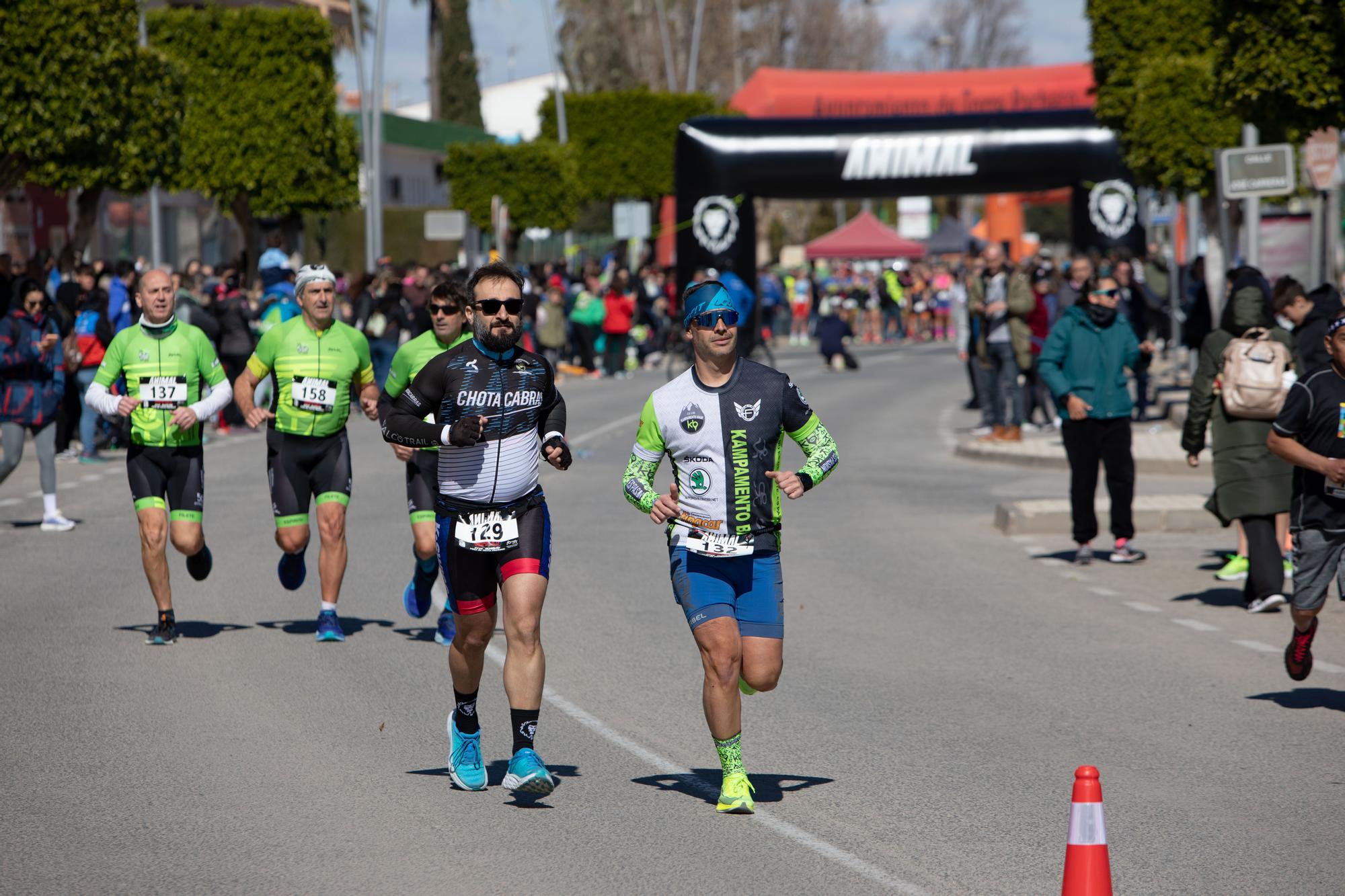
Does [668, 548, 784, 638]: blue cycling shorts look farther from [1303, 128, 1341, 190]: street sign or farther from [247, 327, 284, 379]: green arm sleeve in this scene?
[1303, 128, 1341, 190]: street sign

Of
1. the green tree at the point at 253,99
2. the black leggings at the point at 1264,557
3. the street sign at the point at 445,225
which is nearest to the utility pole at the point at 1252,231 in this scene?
the black leggings at the point at 1264,557

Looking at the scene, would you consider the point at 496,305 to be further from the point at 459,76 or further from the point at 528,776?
the point at 459,76

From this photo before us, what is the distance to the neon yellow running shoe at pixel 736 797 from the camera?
6914 millimetres

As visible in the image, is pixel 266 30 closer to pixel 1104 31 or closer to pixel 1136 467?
pixel 1104 31

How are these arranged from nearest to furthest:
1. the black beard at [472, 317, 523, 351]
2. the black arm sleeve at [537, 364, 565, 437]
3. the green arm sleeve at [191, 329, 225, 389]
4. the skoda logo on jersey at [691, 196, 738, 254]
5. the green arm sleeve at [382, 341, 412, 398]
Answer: the black beard at [472, 317, 523, 351]
the black arm sleeve at [537, 364, 565, 437]
the green arm sleeve at [382, 341, 412, 398]
the green arm sleeve at [191, 329, 225, 389]
the skoda logo on jersey at [691, 196, 738, 254]

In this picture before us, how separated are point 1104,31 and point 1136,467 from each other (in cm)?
1122

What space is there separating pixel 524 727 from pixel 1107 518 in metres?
9.56

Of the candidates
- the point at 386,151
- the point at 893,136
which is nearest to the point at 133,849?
the point at 893,136

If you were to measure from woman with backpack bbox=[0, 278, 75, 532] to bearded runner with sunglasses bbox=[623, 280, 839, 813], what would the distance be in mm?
9966

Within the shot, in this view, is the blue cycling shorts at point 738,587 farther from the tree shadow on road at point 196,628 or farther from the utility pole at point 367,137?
the utility pole at point 367,137

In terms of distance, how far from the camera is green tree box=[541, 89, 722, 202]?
57.3 metres

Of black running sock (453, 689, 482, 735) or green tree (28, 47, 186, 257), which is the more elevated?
green tree (28, 47, 186, 257)

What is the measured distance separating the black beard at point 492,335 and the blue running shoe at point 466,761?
140 cm

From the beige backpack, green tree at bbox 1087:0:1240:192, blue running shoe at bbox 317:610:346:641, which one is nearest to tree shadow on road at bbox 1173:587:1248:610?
the beige backpack
